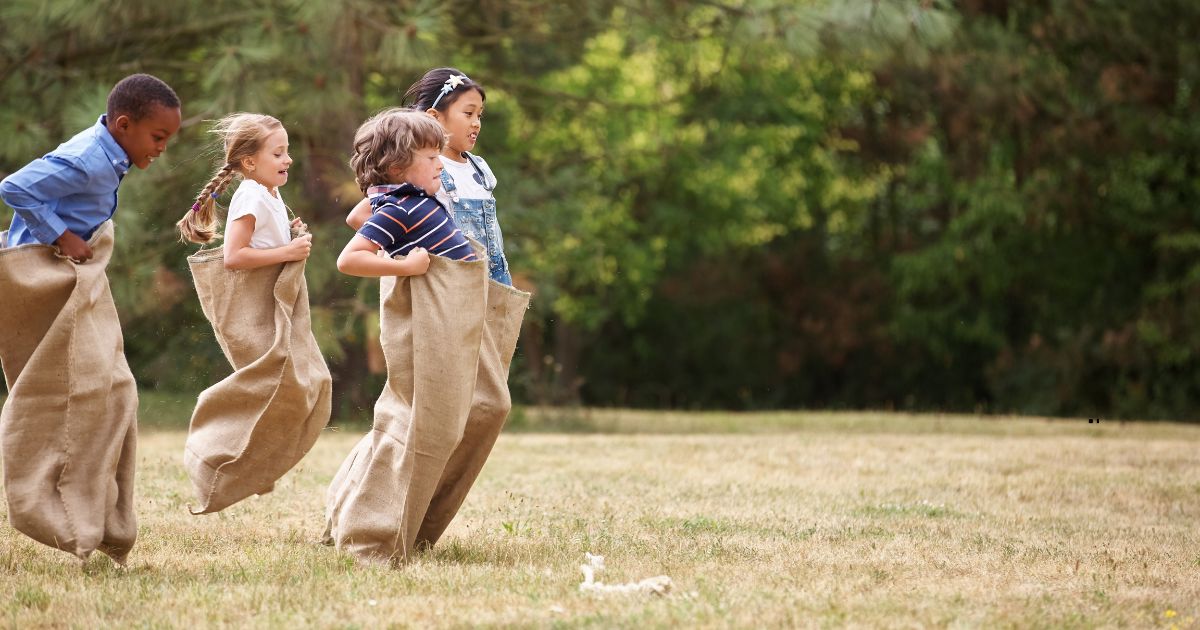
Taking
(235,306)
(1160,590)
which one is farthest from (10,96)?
(1160,590)

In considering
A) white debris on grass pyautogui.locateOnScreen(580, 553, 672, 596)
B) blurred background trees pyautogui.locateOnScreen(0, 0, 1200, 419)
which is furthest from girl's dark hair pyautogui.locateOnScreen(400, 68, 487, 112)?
blurred background trees pyautogui.locateOnScreen(0, 0, 1200, 419)

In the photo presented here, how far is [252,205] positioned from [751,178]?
16733 mm

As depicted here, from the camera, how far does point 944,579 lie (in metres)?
4.98

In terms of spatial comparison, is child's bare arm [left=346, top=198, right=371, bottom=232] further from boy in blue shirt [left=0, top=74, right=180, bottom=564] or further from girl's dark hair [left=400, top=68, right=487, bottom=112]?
boy in blue shirt [left=0, top=74, right=180, bottom=564]

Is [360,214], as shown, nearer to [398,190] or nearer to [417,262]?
[398,190]

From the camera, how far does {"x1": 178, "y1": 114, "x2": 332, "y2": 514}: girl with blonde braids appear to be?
504 centimetres

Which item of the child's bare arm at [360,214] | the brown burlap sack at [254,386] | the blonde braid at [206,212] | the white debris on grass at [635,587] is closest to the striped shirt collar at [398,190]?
the child's bare arm at [360,214]

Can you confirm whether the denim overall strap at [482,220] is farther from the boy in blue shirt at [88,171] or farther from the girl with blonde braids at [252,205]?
the boy in blue shirt at [88,171]

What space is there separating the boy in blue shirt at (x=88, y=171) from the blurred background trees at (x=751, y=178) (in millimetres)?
5924

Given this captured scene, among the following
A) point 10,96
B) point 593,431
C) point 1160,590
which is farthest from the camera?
point 593,431

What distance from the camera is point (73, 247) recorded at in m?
4.73

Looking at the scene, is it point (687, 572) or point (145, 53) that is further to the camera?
point (145, 53)

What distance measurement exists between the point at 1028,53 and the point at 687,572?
47.2 ft

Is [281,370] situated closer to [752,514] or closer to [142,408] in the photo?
[752,514]
